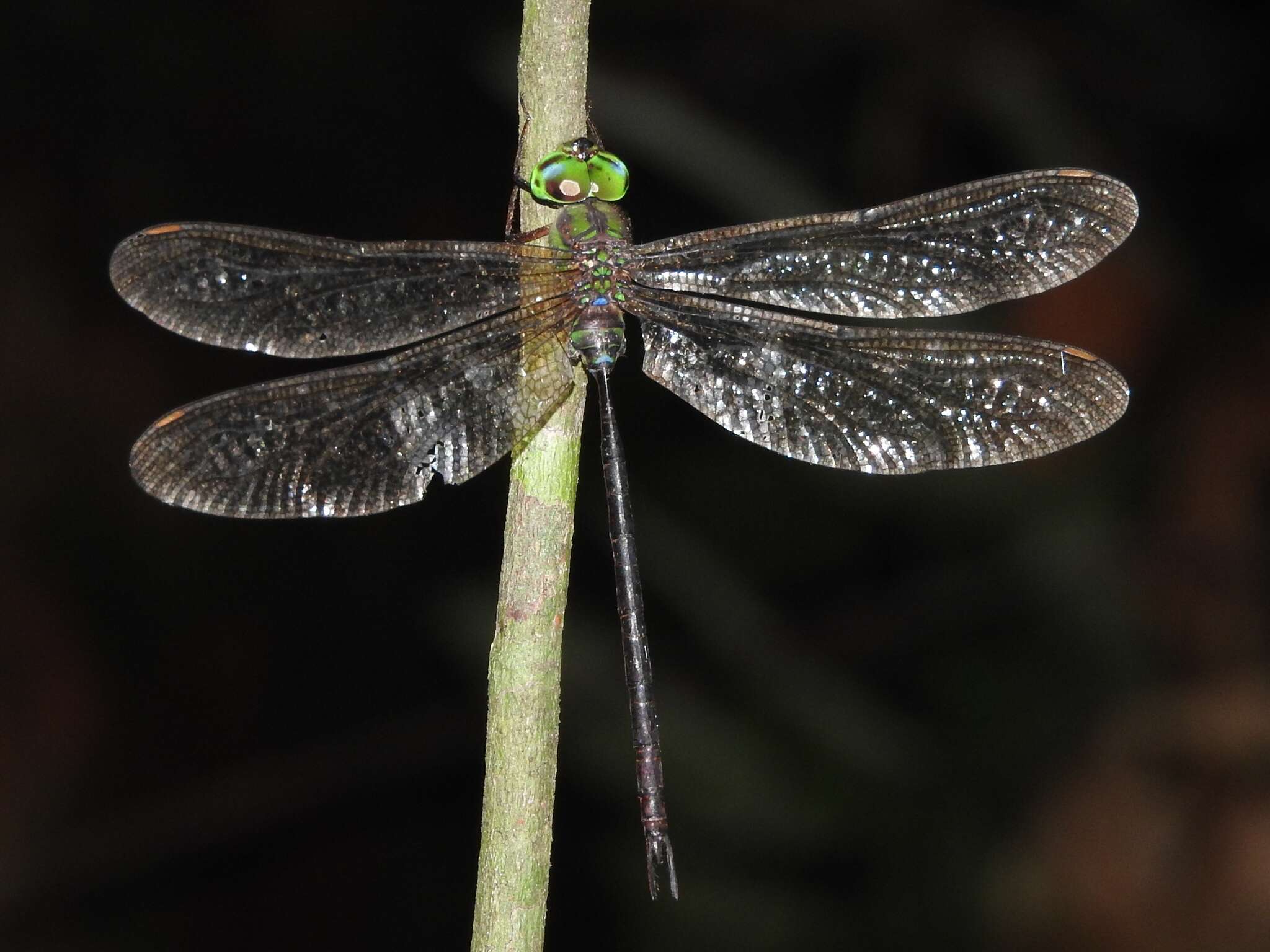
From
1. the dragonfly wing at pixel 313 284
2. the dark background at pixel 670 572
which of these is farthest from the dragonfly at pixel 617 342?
the dark background at pixel 670 572

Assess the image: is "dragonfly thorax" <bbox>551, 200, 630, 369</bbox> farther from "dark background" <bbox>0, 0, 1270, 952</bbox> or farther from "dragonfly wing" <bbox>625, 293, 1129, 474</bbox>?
"dark background" <bbox>0, 0, 1270, 952</bbox>

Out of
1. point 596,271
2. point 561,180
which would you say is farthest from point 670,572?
point 561,180

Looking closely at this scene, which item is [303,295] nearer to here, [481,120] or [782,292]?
[782,292]

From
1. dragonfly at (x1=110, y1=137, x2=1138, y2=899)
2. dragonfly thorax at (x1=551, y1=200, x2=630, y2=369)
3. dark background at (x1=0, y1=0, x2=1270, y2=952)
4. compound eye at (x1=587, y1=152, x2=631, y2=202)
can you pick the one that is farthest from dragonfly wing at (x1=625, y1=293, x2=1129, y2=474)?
dark background at (x1=0, y1=0, x2=1270, y2=952)

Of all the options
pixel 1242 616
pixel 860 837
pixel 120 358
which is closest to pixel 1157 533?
pixel 1242 616

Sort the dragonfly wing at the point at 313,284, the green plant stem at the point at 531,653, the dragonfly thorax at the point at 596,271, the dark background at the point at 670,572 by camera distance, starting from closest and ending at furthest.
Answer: the green plant stem at the point at 531,653 < the dragonfly wing at the point at 313,284 < the dragonfly thorax at the point at 596,271 < the dark background at the point at 670,572

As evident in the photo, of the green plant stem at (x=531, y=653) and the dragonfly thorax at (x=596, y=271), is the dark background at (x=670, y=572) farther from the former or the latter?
the green plant stem at (x=531, y=653)

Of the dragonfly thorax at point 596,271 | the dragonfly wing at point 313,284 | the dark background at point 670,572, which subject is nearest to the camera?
the dragonfly wing at point 313,284
